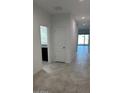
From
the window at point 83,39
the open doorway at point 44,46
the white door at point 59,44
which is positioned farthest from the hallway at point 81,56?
the window at point 83,39

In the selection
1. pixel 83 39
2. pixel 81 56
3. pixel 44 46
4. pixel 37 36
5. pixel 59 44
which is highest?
pixel 83 39

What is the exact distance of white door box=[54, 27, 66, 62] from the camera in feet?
21.9

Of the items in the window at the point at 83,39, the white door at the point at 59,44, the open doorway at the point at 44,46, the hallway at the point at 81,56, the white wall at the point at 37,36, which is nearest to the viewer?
the white wall at the point at 37,36

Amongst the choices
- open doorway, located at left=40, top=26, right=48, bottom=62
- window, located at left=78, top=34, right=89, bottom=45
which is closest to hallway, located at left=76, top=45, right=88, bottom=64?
open doorway, located at left=40, top=26, right=48, bottom=62

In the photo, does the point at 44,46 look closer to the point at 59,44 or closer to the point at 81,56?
the point at 59,44

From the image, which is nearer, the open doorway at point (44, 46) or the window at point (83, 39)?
the open doorway at point (44, 46)

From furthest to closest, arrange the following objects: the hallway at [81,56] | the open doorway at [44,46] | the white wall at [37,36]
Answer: the hallway at [81,56]
the open doorway at [44,46]
the white wall at [37,36]

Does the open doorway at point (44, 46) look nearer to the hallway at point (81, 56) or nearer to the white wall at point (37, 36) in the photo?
the white wall at point (37, 36)

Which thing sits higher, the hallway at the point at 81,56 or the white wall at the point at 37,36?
the white wall at the point at 37,36

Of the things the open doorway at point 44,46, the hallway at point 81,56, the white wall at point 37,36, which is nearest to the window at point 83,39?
Answer: the hallway at point 81,56

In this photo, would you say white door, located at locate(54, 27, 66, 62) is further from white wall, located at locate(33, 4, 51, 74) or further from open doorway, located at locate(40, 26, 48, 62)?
white wall, located at locate(33, 4, 51, 74)

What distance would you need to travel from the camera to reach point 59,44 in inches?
267

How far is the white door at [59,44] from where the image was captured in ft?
21.9

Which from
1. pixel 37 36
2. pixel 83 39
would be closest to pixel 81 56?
pixel 37 36
